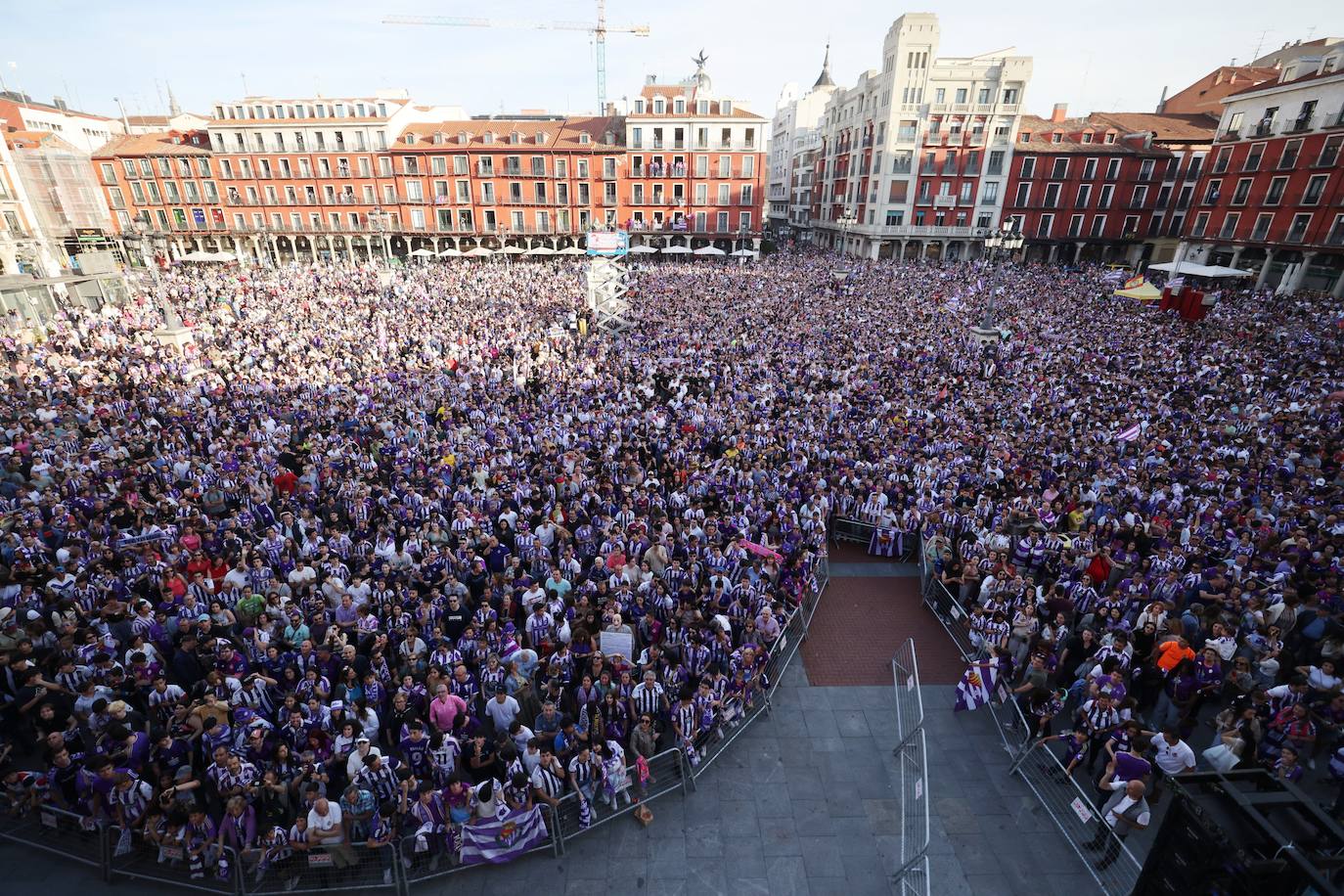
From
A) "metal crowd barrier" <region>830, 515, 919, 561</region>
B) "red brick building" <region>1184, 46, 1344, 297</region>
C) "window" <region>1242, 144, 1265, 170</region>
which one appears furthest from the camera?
"window" <region>1242, 144, 1265, 170</region>

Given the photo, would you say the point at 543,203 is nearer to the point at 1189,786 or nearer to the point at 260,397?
the point at 260,397

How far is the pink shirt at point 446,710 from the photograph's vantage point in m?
7.38

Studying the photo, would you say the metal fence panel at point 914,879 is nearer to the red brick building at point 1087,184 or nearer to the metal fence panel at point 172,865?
the metal fence panel at point 172,865

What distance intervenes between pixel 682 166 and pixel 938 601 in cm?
4622

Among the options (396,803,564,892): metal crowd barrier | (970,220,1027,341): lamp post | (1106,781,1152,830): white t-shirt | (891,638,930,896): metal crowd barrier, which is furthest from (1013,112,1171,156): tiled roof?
(396,803,564,892): metal crowd barrier

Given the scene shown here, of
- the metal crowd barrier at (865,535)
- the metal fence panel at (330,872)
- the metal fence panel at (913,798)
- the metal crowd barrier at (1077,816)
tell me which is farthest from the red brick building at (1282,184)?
the metal fence panel at (330,872)

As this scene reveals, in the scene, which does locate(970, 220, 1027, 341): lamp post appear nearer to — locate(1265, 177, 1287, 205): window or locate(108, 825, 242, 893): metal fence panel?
locate(1265, 177, 1287, 205): window

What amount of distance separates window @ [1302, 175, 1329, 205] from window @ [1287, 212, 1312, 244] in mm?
714

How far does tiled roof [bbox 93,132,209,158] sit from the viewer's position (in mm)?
50562

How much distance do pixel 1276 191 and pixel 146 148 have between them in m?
81.5

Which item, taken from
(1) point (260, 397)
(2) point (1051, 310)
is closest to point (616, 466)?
(1) point (260, 397)

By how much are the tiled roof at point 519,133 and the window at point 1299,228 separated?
1742 inches

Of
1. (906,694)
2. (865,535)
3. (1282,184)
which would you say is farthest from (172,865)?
(1282,184)

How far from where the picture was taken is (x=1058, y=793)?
300 inches
